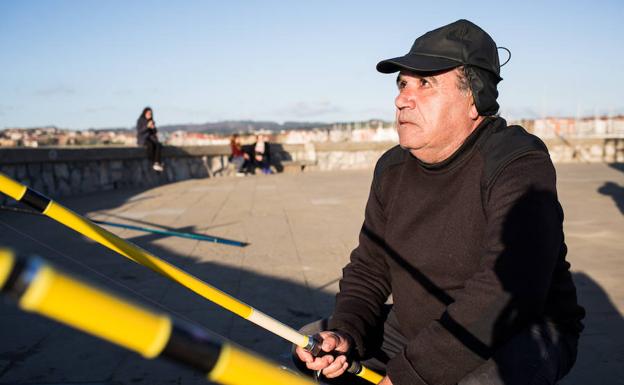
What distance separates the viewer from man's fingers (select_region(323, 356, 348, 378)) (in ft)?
6.70

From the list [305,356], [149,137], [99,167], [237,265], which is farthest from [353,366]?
[149,137]

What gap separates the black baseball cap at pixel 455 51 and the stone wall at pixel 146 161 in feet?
27.0

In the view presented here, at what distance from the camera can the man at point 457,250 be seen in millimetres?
1912

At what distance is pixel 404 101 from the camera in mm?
2328

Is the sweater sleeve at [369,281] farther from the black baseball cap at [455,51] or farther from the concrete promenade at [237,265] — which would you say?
the black baseball cap at [455,51]

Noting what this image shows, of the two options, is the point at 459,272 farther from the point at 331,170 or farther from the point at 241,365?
the point at 331,170

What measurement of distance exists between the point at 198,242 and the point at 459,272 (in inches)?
188

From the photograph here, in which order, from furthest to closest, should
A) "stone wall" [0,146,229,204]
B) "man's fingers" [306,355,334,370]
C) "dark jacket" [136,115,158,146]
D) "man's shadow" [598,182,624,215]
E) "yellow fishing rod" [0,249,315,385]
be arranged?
"dark jacket" [136,115,158,146] < "stone wall" [0,146,229,204] < "man's shadow" [598,182,624,215] < "man's fingers" [306,355,334,370] < "yellow fishing rod" [0,249,315,385]

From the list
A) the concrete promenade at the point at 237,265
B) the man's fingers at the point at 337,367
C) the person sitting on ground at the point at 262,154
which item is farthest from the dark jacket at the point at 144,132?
the man's fingers at the point at 337,367

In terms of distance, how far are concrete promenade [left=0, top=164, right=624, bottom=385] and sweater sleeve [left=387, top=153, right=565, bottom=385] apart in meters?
0.96

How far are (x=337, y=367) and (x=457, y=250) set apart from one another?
1.92 ft

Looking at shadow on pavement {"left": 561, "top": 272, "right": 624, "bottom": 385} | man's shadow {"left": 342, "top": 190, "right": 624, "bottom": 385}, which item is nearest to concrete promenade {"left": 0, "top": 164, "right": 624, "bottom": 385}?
shadow on pavement {"left": 561, "top": 272, "right": 624, "bottom": 385}

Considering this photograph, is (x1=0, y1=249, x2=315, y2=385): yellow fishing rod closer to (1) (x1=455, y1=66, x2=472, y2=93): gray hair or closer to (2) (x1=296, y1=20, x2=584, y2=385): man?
(2) (x1=296, y1=20, x2=584, y2=385): man

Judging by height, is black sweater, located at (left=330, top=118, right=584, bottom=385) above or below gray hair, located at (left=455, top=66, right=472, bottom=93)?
below
